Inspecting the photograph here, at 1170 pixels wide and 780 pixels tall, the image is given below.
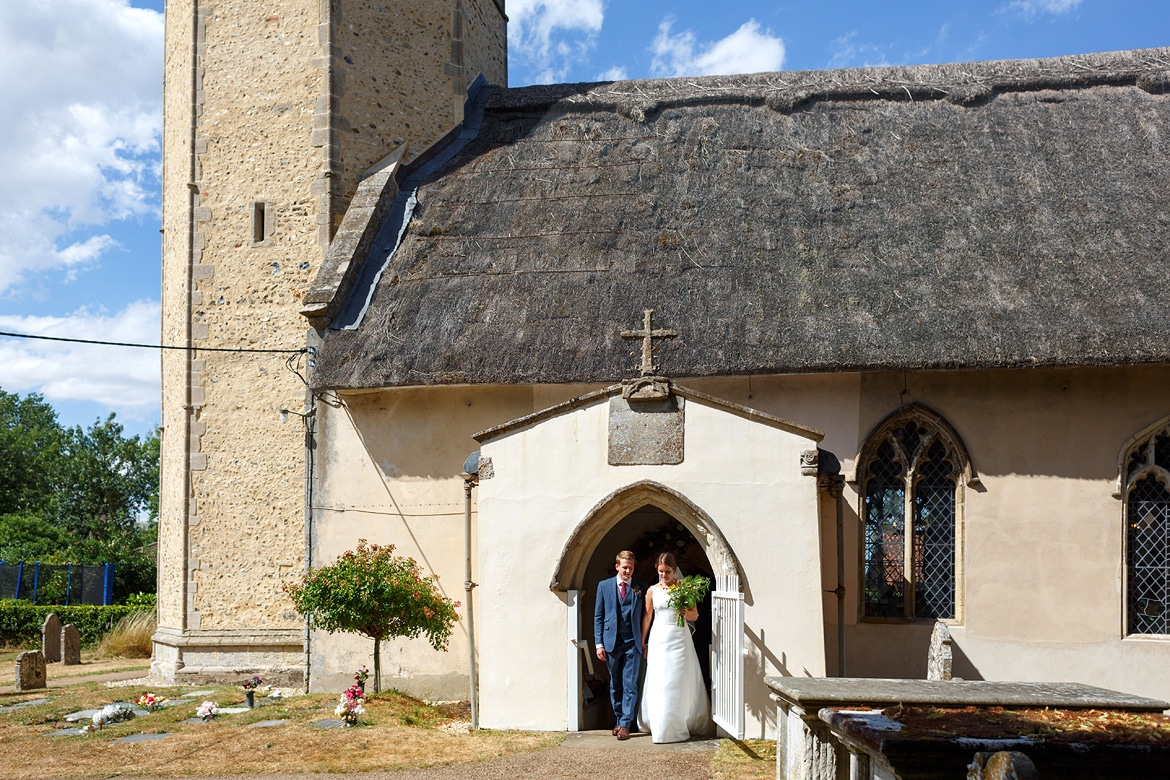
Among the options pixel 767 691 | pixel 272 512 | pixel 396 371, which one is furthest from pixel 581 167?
pixel 767 691

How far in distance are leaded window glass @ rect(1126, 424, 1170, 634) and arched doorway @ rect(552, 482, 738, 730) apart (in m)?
4.52

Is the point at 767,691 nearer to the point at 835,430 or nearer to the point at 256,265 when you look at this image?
the point at 835,430

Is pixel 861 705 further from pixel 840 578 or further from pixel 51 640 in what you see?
pixel 51 640

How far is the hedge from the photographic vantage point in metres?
21.8

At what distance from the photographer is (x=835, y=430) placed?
11.4 meters

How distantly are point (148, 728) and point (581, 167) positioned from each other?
28.6 ft

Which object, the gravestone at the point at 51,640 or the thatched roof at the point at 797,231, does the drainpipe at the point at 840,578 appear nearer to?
the thatched roof at the point at 797,231

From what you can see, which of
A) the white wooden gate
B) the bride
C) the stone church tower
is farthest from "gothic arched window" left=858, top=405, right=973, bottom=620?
the stone church tower

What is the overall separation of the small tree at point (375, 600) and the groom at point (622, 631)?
7.89 ft

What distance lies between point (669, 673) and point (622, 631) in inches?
27.1

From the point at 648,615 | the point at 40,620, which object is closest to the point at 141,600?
the point at 40,620

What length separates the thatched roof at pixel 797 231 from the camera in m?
11.1

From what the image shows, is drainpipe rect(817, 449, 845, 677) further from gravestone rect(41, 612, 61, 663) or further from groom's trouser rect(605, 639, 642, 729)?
gravestone rect(41, 612, 61, 663)

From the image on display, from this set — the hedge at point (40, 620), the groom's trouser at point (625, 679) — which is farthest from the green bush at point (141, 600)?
the groom's trouser at point (625, 679)
